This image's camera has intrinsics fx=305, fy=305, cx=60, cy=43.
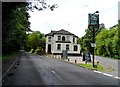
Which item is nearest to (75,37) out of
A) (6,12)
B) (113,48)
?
(113,48)

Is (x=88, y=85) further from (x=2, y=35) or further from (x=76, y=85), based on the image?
(x=2, y=35)

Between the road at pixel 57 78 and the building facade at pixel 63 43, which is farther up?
the building facade at pixel 63 43

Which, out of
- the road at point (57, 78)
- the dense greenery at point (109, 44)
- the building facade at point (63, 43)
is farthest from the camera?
the building facade at point (63, 43)

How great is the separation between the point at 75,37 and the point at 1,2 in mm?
82264

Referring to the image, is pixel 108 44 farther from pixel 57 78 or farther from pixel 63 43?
pixel 57 78

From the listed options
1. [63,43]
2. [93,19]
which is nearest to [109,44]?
[63,43]

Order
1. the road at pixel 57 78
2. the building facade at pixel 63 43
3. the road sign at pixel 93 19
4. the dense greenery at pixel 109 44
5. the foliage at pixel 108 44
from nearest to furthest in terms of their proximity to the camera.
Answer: the road at pixel 57 78 < the road sign at pixel 93 19 < the dense greenery at pixel 109 44 < the foliage at pixel 108 44 < the building facade at pixel 63 43

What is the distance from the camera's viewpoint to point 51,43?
10750 cm

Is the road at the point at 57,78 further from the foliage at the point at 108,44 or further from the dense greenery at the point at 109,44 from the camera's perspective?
the foliage at the point at 108,44

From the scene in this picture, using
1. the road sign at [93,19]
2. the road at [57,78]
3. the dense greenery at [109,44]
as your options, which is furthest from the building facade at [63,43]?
the road at [57,78]

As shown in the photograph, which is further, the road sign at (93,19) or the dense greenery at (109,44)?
the dense greenery at (109,44)

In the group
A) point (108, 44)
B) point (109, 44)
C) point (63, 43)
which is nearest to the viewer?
point (109, 44)

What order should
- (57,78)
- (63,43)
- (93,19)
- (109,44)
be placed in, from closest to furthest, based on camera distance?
(57,78)
(93,19)
(109,44)
(63,43)

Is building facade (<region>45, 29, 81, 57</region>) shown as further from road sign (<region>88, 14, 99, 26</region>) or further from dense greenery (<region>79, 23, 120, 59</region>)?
road sign (<region>88, 14, 99, 26</region>)
